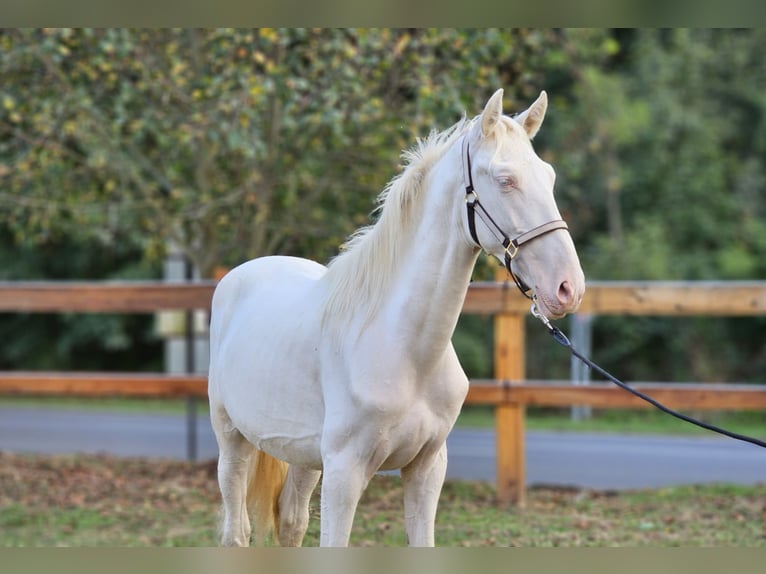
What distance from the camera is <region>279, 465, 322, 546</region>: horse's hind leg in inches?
159

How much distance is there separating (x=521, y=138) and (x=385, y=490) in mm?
3157

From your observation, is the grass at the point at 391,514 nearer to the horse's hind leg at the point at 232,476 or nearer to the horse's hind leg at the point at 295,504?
the horse's hind leg at the point at 295,504

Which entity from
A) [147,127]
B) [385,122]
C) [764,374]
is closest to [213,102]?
[147,127]

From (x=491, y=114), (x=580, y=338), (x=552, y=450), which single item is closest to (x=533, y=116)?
(x=491, y=114)

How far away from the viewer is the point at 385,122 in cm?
732

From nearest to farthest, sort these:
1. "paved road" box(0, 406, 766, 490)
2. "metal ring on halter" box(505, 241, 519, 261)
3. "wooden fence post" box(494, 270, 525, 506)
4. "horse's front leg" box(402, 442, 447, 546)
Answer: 1. "metal ring on halter" box(505, 241, 519, 261)
2. "horse's front leg" box(402, 442, 447, 546)
3. "wooden fence post" box(494, 270, 525, 506)
4. "paved road" box(0, 406, 766, 490)

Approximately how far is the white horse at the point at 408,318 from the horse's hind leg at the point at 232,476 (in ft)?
1.20

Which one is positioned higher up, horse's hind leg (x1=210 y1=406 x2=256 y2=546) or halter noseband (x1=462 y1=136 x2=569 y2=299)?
halter noseband (x1=462 y1=136 x2=569 y2=299)

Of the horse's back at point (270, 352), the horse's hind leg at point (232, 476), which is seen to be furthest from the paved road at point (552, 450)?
the horse's back at point (270, 352)

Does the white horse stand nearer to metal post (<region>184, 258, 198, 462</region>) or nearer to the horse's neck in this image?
the horse's neck

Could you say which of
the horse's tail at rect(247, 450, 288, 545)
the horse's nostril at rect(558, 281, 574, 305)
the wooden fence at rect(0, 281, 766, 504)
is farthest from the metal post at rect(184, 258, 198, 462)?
the horse's nostril at rect(558, 281, 574, 305)

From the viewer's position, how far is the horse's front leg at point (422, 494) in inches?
132

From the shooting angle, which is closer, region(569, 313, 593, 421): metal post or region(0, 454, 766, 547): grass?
region(0, 454, 766, 547): grass

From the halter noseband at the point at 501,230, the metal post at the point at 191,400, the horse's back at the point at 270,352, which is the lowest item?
the metal post at the point at 191,400
